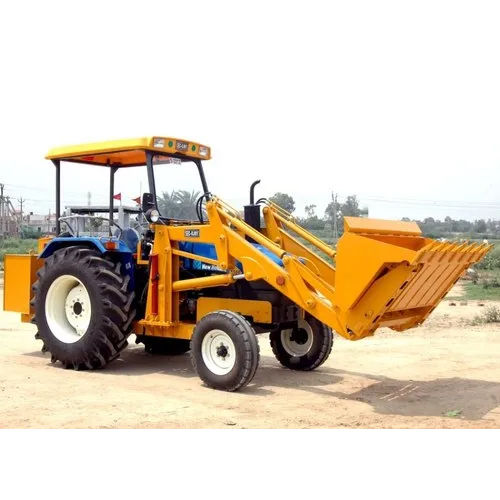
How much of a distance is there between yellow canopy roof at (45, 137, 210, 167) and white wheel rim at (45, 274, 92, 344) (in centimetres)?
162

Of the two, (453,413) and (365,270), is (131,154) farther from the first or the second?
(453,413)

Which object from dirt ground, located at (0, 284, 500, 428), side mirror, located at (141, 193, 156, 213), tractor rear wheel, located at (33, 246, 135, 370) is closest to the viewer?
dirt ground, located at (0, 284, 500, 428)

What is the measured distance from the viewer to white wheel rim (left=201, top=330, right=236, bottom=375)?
24.1 ft

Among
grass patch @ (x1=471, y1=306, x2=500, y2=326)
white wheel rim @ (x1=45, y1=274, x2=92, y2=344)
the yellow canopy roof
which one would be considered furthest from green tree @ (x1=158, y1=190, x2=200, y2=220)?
grass patch @ (x1=471, y1=306, x2=500, y2=326)

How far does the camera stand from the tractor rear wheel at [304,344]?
8586mm

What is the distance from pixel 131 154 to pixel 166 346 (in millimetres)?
2689

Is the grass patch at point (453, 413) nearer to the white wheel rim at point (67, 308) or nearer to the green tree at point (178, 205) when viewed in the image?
the green tree at point (178, 205)

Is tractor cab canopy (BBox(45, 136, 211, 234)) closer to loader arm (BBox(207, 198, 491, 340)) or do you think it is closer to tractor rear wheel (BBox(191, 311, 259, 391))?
loader arm (BBox(207, 198, 491, 340))

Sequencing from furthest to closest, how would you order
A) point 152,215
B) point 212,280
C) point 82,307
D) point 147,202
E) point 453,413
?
point 82,307 → point 147,202 → point 152,215 → point 212,280 → point 453,413

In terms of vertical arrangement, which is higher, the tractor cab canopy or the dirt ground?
the tractor cab canopy

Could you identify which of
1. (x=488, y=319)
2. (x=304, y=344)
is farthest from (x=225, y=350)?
(x=488, y=319)

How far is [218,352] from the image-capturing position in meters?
7.46

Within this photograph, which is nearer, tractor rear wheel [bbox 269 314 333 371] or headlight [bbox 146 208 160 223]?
headlight [bbox 146 208 160 223]

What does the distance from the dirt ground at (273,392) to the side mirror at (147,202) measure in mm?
1986
